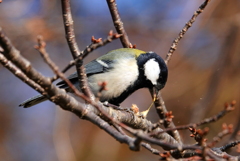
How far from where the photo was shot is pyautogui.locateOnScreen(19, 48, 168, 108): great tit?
2195 mm

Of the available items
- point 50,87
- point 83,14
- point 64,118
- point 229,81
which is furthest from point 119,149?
point 50,87

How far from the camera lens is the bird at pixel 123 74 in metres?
2.20

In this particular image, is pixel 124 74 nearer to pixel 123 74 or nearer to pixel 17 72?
pixel 123 74

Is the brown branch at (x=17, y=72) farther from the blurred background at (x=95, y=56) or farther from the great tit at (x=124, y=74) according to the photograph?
the blurred background at (x=95, y=56)

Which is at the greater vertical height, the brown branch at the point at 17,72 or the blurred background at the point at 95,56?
the blurred background at the point at 95,56

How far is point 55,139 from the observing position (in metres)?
3.49

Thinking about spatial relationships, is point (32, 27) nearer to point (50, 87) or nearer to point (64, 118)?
point (64, 118)

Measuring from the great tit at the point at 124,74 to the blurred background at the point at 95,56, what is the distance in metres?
1.02

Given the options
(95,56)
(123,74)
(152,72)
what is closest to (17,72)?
(123,74)

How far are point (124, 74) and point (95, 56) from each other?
1.53 meters

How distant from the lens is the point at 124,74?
2225 mm

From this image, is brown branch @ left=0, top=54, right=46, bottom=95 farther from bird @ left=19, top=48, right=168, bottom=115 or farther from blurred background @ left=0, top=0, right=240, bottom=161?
blurred background @ left=0, top=0, right=240, bottom=161

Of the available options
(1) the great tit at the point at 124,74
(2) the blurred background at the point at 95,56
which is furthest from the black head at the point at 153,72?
(2) the blurred background at the point at 95,56

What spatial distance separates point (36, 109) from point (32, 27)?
0.94 meters
